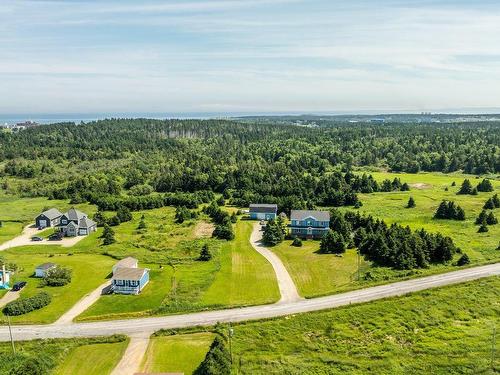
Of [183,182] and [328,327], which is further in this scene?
[183,182]

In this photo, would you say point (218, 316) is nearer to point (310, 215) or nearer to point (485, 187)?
point (310, 215)

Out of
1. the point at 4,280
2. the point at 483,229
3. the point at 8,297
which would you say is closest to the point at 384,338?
the point at 8,297

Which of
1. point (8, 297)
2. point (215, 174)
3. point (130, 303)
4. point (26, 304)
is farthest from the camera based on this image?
point (215, 174)

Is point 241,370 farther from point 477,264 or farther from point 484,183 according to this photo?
point 484,183

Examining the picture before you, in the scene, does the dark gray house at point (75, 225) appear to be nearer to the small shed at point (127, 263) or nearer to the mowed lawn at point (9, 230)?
the mowed lawn at point (9, 230)

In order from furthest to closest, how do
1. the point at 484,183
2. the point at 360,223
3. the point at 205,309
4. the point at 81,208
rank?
the point at 484,183 → the point at 81,208 → the point at 360,223 → the point at 205,309

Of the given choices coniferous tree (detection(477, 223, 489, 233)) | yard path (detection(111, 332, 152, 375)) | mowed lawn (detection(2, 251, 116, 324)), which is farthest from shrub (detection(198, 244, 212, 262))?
coniferous tree (detection(477, 223, 489, 233))

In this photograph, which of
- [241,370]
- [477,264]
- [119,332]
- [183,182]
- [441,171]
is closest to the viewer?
[241,370]

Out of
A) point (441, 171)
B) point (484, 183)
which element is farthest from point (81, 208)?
point (441, 171)
